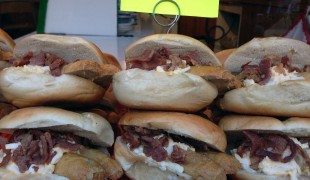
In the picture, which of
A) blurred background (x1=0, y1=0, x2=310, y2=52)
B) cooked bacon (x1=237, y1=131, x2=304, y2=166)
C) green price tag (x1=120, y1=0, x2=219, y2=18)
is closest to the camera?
cooked bacon (x1=237, y1=131, x2=304, y2=166)

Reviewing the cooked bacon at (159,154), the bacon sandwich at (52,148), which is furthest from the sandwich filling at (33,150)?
the cooked bacon at (159,154)

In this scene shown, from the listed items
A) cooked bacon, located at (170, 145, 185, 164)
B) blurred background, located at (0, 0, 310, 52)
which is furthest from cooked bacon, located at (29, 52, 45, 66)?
blurred background, located at (0, 0, 310, 52)

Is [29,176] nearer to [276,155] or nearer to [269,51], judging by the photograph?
[276,155]

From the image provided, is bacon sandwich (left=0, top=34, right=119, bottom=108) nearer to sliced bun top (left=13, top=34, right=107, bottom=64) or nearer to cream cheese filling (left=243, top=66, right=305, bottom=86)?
sliced bun top (left=13, top=34, right=107, bottom=64)

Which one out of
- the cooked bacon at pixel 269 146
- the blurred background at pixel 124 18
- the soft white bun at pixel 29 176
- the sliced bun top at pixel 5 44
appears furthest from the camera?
the blurred background at pixel 124 18

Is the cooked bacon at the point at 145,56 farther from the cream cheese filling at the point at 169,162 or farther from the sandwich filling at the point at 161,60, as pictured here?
the cream cheese filling at the point at 169,162

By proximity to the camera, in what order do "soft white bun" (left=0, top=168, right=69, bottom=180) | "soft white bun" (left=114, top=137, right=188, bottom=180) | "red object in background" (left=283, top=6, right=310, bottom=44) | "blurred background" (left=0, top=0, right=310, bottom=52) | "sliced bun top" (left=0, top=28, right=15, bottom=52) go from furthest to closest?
"blurred background" (left=0, top=0, right=310, bottom=52)
"red object in background" (left=283, top=6, right=310, bottom=44)
"sliced bun top" (left=0, top=28, right=15, bottom=52)
"soft white bun" (left=114, top=137, right=188, bottom=180)
"soft white bun" (left=0, top=168, right=69, bottom=180)
